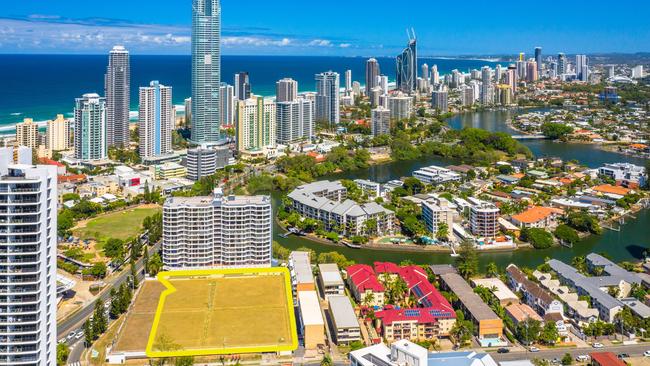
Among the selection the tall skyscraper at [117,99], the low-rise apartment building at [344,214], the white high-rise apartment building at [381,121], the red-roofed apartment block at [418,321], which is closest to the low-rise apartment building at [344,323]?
the red-roofed apartment block at [418,321]

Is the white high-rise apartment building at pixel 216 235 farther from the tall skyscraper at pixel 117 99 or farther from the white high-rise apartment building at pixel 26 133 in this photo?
the tall skyscraper at pixel 117 99

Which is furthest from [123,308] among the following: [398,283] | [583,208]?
[583,208]

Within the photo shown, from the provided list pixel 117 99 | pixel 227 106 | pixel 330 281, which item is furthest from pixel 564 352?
pixel 227 106

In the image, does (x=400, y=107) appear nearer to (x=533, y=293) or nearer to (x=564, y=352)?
(x=533, y=293)

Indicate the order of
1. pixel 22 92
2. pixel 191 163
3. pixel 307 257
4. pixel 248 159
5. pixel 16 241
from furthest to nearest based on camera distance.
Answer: pixel 22 92 < pixel 248 159 < pixel 191 163 < pixel 307 257 < pixel 16 241

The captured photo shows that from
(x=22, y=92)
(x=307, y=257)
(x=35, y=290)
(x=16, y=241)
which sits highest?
(x=22, y=92)

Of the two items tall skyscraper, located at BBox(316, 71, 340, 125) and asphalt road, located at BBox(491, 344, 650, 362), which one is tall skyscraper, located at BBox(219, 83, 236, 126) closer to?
tall skyscraper, located at BBox(316, 71, 340, 125)

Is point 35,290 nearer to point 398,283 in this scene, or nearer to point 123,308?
point 123,308
